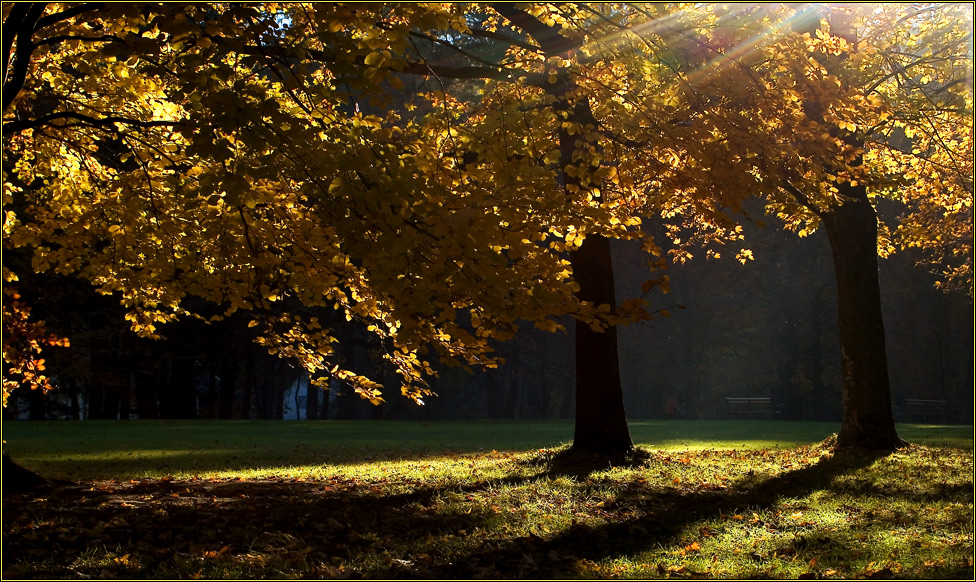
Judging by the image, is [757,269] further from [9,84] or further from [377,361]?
[9,84]

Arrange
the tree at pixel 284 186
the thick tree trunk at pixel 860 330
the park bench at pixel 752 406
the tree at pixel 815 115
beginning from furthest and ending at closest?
1. the park bench at pixel 752 406
2. the thick tree trunk at pixel 860 330
3. the tree at pixel 815 115
4. the tree at pixel 284 186

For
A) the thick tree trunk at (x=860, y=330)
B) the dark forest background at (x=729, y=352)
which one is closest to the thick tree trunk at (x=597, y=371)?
the thick tree trunk at (x=860, y=330)

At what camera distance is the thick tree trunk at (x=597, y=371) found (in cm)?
1182

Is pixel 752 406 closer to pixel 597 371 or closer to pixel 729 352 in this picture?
pixel 729 352

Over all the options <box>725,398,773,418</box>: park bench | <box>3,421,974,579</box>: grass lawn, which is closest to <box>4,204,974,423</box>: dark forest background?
<box>725,398,773,418</box>: park bench

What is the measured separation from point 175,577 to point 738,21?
6438mm

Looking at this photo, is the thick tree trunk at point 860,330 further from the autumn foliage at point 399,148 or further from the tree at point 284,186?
the tree at point 284,186

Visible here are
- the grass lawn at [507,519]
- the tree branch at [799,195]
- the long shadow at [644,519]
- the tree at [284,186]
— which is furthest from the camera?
the tree branch at [799,195]

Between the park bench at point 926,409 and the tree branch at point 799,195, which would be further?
the park bench at point 926,409

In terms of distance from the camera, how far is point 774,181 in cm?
763

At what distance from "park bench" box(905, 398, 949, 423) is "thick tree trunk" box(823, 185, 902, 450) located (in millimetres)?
26329

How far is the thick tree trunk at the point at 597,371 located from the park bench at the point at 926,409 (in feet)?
95.5

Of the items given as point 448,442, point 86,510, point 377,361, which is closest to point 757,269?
point 377,361

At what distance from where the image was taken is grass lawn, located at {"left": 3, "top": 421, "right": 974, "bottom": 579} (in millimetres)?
6199
